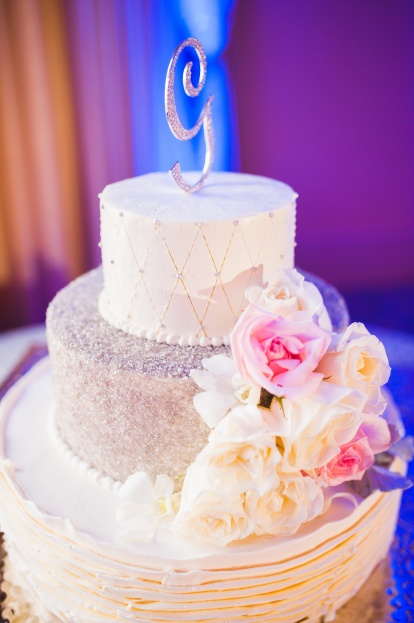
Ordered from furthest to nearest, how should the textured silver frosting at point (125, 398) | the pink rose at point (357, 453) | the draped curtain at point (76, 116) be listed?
the draped curtain at point (76, 116) < the textured silver frosting at point (125, 398) < the pink rose at point (357, 453)

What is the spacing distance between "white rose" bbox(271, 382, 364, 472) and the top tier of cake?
36cm

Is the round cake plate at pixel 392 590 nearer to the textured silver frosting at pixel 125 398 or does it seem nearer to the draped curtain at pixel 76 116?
the textured silver frosting at pixel 125 398

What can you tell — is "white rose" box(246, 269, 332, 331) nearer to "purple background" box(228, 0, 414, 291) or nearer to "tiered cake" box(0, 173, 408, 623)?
"tiered cake" box(0, 173, 408, 623)

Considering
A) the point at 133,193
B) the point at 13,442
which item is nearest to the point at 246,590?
the point at 13,442

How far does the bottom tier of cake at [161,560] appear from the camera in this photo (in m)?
1.26

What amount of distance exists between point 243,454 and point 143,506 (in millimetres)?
358

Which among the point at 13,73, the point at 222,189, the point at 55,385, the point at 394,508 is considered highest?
the point at 13,73

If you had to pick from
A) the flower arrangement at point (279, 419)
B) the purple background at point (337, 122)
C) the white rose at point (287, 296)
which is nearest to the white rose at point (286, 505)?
the flower arrangement at point (279, 419)

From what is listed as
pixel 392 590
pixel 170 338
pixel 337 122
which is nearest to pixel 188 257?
pixel 170 338

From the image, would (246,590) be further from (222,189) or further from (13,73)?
(13,73)

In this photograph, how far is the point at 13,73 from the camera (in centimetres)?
318

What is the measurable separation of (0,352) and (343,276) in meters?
2.28

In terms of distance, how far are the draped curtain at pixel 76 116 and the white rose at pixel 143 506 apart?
2.37m

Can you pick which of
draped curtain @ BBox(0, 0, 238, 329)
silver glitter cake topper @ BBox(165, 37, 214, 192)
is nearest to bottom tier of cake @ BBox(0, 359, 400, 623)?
silver glitter cake topper @ BBox(165, 37, 214, 192)
